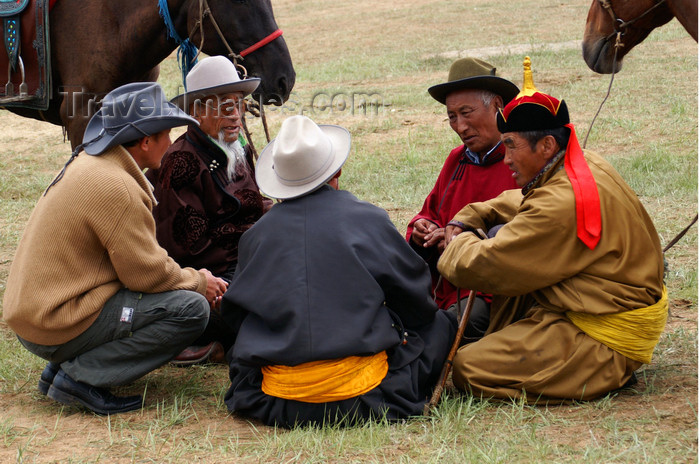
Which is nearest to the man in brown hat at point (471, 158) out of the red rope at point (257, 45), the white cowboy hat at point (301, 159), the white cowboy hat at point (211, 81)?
the white cowboy hat at point (301, 159)

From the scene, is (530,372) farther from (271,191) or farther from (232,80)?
(232,80)

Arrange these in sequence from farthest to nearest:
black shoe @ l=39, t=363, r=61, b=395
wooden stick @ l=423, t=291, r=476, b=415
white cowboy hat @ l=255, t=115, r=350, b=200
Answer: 1. black shoe @ l=39, t=363, r=61, b=395
2. wooden stick @ l=423, t=291, r=476, b=415
3. white cowboy hat @ l=255, t=115, r=350, b=200

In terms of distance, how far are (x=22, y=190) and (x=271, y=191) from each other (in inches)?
236

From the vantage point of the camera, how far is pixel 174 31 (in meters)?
5.30

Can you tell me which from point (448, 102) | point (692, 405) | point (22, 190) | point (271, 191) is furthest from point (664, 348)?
point (22, 190)

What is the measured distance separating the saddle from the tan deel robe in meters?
2.98

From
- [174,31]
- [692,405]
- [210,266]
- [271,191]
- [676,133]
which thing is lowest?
[676,133]

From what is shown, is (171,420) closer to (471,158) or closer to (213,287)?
(213,287)

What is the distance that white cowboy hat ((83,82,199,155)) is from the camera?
3617 millimetres

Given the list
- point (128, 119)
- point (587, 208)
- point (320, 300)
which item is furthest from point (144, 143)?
point (587, 208)

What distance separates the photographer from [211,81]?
4.56 meters

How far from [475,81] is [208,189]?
59.1 inches

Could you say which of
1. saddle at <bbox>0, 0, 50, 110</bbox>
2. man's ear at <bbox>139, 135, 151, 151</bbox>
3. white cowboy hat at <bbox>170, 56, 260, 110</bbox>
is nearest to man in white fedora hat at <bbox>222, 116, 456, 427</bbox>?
man's ear at <bbox>139, 135, 151, 151</bbox>

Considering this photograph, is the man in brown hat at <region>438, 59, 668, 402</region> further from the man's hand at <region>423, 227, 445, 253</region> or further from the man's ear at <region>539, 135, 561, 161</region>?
the man's hand at <region>423, 227, 445, 253</region>
